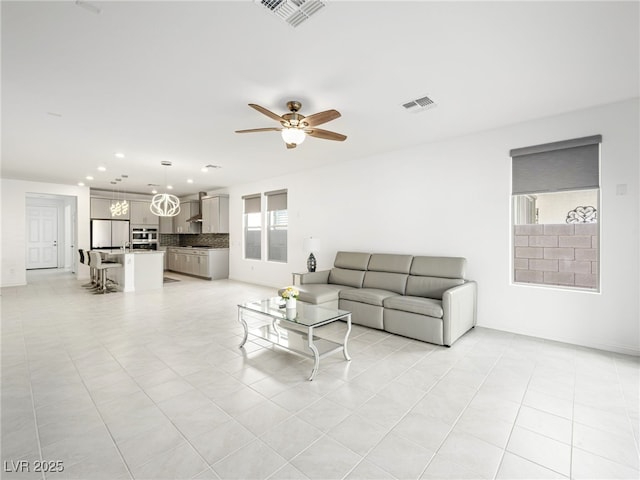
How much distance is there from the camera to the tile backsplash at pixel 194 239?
31.7ft

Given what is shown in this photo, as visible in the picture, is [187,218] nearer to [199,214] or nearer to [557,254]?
[199,214]

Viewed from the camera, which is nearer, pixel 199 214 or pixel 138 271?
pixel 138 271

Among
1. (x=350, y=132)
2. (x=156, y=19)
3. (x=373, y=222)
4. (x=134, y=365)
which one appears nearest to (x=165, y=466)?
(x=134, y=365)

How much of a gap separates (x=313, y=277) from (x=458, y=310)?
248 cm

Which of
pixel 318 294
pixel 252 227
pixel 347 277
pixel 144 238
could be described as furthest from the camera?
pixel 144 238

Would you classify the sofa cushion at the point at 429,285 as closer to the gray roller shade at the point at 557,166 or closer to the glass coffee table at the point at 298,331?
the glass coffee table at the point at 298,331

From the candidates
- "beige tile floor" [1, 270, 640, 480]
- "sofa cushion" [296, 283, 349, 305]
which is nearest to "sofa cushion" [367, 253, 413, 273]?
"sofa cushion" [296, 283, 349, 305]

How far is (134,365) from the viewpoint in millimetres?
3029

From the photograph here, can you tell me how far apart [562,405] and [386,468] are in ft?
5.45

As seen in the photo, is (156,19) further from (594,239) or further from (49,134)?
(594,239)

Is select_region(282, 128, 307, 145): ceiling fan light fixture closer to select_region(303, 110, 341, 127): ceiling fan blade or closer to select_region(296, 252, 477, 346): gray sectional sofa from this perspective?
select_region(303, 110, 341, 127): ceiling fan blade

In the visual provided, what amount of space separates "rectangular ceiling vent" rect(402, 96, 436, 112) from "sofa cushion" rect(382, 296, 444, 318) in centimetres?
236

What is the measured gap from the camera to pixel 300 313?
3.39 meters

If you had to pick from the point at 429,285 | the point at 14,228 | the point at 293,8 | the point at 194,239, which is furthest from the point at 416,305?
the point at 14,228
